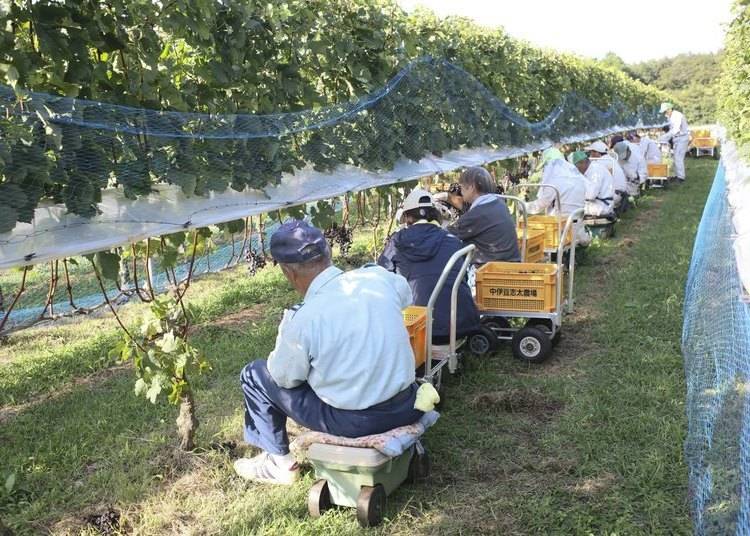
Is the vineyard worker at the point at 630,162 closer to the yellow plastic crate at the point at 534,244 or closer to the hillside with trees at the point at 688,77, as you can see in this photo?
the yellow plastic crate at the point at 534,244

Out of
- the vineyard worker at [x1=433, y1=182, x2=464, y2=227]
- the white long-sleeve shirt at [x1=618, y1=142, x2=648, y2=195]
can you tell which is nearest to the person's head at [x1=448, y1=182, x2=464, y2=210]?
the vineyard worker at [x1=433, y1=182, x2=464, y2=227]

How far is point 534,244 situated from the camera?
6.73 metres

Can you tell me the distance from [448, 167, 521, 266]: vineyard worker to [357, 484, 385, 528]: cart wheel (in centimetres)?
278

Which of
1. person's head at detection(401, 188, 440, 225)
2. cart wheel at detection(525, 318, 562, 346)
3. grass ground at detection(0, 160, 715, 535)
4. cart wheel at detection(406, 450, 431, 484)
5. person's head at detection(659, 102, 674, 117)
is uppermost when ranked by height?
person's head at detection(659, 102, 674, 117)

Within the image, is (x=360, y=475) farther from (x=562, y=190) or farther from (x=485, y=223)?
(x=562, y=190)

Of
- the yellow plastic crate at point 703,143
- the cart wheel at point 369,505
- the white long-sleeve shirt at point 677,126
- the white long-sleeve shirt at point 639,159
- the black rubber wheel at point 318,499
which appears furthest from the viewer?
the yellow plastic crate at point 703,143

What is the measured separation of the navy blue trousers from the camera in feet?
9.84

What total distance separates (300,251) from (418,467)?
124 cm

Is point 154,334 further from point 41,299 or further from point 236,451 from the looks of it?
point 41,299

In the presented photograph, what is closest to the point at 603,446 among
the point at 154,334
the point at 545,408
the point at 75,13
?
the point at 545,408

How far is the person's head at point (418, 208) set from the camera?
4.51 meters

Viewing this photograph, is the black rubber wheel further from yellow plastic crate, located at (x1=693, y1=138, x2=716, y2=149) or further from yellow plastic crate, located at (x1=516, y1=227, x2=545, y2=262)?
yellow plastic crate, located at (x1=693, y1=138, x2=716, y2=149)

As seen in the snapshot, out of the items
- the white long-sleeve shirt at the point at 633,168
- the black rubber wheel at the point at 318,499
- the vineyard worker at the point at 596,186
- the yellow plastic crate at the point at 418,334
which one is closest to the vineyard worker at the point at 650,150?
the white long-sleeve shirt at the point at 633,168

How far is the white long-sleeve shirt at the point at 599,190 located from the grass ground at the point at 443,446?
2923 mm
